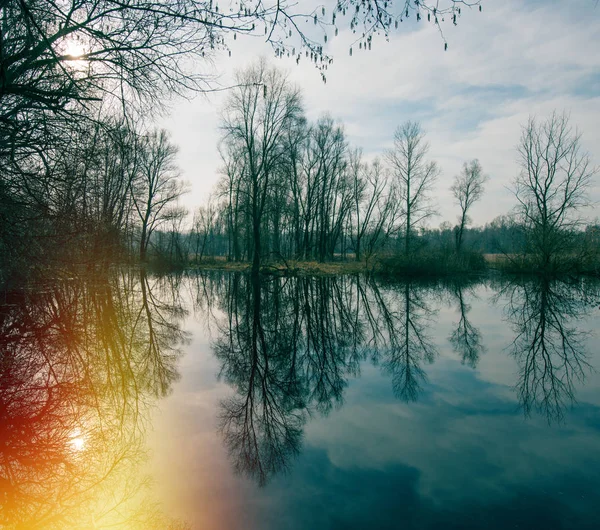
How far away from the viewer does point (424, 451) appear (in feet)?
12.5

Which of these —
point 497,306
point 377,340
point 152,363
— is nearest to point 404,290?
point 497,306

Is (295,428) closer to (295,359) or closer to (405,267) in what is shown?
(295,359)

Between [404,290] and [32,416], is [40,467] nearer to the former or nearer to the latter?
[32,416]

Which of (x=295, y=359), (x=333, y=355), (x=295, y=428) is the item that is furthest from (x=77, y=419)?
(x=333, y=355)

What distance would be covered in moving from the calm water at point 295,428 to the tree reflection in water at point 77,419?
18 mm

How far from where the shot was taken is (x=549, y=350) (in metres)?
7.71

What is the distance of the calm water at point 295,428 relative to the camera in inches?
114

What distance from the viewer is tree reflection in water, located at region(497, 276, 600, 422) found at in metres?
5.32

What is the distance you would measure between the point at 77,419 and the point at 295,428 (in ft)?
7.52

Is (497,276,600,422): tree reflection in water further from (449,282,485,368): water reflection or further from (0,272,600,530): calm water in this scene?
(449,282,485,368): water reflection

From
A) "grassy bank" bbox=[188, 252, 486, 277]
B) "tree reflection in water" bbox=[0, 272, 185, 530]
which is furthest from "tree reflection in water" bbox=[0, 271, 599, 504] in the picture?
"grassy bank" bbox=[188, 252, 486, 277]

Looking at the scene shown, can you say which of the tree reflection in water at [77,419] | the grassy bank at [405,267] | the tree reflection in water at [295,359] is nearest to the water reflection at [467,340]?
the tree reflection in water at [295,359]

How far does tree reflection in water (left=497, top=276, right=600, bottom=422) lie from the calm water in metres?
0.05

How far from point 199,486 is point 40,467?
4.37 feet
